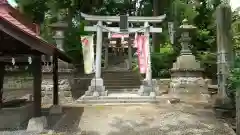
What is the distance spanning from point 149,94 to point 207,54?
5.36m

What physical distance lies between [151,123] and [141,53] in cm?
672

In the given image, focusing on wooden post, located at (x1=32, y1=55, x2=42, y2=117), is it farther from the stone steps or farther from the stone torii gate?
the stone steps

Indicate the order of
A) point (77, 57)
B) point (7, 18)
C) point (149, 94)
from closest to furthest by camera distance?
point (7, 18) < point (149, 94) < point (77, 57)

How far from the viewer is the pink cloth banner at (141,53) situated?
14148mm

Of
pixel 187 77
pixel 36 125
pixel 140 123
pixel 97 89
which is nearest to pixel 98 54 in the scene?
pixel 97 89

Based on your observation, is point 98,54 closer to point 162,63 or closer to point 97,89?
point 97,89

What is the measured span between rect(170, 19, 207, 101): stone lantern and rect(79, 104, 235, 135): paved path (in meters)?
4.19

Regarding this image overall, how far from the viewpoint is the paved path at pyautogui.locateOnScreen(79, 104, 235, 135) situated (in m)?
7.14

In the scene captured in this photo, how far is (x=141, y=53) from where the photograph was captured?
46.9 feet

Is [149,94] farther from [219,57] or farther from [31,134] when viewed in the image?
[31,134]

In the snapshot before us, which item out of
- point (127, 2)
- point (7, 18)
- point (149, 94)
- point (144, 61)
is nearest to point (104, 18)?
point (144, 61)

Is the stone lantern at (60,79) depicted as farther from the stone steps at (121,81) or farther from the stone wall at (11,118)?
the stone wall at (11,118)

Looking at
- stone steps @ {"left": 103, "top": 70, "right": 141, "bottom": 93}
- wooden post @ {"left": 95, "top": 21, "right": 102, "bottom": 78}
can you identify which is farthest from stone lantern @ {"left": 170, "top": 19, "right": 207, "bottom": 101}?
wooden post @ {"left": 95, "top": 21, "right": 102, "bottom": 78}

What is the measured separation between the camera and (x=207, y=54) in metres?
16.6
